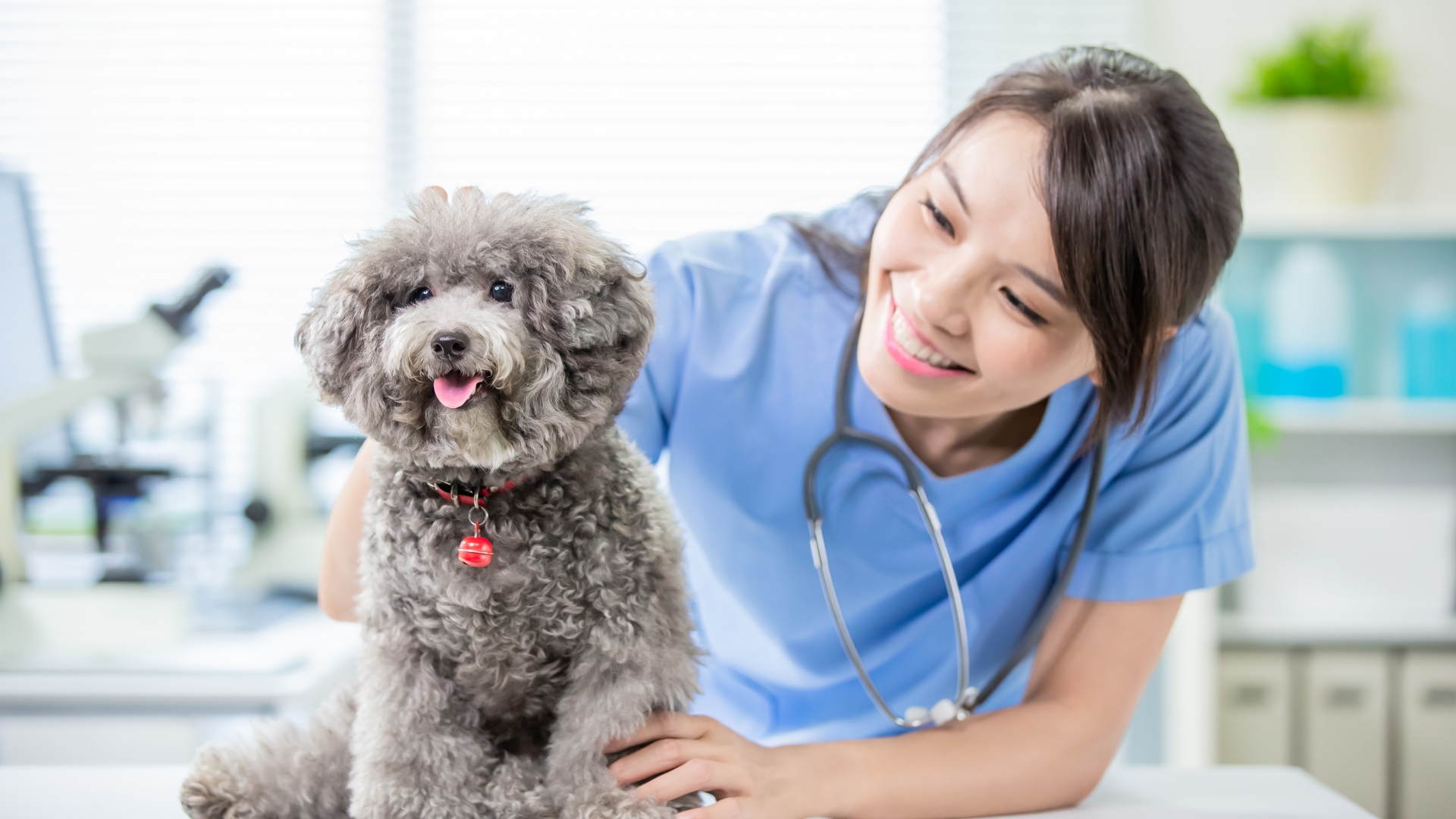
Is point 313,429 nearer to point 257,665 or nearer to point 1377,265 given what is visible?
point 257,665

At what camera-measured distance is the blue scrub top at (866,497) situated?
1.13 m

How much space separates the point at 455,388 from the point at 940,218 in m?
0.56

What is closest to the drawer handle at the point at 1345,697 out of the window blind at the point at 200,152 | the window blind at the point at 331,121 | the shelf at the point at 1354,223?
the shelf at the point at 1354,223

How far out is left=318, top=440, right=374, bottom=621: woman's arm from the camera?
891 millimetres

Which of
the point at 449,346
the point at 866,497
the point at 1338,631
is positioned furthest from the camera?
the point at 1338,631

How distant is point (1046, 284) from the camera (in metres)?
0.92

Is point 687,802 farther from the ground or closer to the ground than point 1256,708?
farther from the ground

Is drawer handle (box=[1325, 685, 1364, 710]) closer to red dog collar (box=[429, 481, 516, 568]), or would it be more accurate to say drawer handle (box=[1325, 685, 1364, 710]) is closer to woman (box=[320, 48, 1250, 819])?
woman (box=[320, 48, 1250, 819])

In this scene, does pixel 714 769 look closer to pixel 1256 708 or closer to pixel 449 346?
pixel 449 346

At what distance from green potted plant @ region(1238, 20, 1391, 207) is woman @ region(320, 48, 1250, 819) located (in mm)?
1817

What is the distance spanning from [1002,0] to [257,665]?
9.15ft

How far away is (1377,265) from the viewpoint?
2.89m

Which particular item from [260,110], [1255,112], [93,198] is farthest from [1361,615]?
[93,198]

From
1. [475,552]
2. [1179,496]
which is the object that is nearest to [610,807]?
[475,552]
